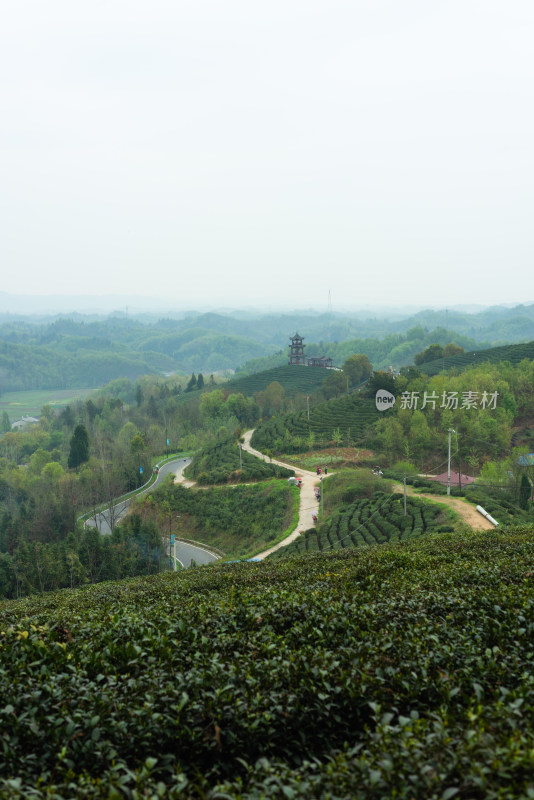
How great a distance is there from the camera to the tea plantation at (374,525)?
787 inches

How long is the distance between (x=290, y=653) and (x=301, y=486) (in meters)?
27.0

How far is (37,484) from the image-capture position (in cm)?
3938

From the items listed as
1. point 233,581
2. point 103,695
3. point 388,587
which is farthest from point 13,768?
point 233,581

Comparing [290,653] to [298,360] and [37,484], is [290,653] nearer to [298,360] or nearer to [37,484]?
[37,484]

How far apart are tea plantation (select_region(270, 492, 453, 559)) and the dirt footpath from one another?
569 millimetres

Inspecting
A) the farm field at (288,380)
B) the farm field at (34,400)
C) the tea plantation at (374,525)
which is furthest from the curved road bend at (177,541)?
the farm field at (34,400)

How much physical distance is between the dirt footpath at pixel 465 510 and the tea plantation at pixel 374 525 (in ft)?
1.87

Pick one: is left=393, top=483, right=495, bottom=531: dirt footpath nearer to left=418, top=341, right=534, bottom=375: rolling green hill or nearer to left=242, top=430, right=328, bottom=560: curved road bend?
left=242, top=430, right=328, bottom=560: curved road bend

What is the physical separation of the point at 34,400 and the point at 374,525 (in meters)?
121

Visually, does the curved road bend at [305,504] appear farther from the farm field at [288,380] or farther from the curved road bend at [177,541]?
the farm field at [288,380]

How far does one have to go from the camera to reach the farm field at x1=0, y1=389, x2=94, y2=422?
368 feet

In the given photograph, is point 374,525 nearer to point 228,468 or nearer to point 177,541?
point 177,541

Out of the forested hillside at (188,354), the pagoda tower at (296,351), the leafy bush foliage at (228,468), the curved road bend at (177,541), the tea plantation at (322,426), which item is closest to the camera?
the curved road bend at (177,541)

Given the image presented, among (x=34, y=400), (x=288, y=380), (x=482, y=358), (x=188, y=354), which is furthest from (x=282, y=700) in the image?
(x=188, y=354)
